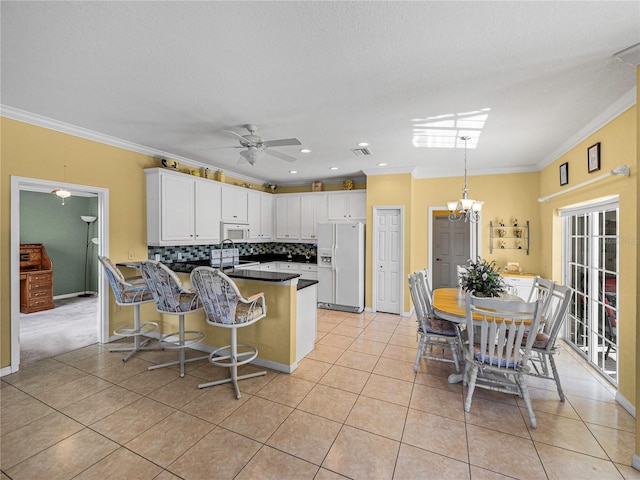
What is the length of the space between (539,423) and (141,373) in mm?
3609

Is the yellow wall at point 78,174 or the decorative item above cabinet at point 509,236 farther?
the decorative item above cabinet at point 509,236

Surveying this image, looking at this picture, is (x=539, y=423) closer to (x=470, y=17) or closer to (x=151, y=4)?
(x=470, y=17)

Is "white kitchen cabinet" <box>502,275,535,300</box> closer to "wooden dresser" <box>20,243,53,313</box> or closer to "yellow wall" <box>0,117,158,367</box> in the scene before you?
"yellow wall" <box>0,117,158,367</box>

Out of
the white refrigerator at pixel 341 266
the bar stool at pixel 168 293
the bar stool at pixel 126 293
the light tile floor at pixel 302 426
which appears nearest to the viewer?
the light tile floor at pixel 302 426

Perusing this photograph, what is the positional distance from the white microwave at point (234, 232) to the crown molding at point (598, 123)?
483cm

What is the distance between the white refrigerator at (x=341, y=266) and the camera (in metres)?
5.32

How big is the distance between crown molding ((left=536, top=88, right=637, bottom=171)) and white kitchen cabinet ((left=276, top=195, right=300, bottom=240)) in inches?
175

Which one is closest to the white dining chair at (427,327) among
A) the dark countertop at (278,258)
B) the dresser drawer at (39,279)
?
the dark countertop at (278,258)

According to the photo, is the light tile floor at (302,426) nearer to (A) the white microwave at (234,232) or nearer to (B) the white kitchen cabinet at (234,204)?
(A) the white microwave at (234,232)

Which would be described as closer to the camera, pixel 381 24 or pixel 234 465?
pixel 381 24

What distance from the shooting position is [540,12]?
1554 millimetres

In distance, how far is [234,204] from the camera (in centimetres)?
541

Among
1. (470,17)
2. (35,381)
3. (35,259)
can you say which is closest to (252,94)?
(470,17)

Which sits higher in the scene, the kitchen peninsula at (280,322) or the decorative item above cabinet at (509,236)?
the decorative item above cabinet at (509,236)
